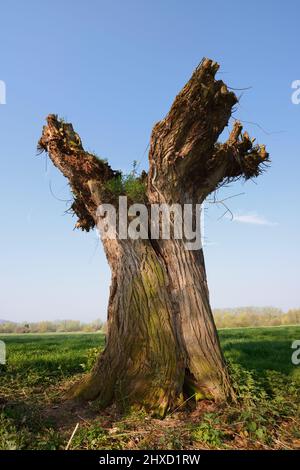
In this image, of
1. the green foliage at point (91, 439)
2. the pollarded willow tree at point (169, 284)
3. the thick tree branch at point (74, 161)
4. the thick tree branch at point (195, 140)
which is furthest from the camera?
the thick tree branch at point (74, 161)

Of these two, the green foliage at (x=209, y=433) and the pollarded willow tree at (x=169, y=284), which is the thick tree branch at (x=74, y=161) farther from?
the green foliage at (x=209, y=433)

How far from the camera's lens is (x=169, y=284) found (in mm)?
7031

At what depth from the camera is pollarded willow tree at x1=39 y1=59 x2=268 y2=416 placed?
637cm

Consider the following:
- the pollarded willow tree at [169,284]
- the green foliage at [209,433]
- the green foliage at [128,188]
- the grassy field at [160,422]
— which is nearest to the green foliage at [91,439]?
the grassy field at [160,422]

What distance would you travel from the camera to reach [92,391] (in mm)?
6656

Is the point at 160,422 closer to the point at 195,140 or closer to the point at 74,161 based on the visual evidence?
the point at 195,140

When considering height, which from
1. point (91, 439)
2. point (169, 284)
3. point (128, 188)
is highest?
point (128, 188)

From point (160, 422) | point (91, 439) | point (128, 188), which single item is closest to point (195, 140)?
point (128, 188)

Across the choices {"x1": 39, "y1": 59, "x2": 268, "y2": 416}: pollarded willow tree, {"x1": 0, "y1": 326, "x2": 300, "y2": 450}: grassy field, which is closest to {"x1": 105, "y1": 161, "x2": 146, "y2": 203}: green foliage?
{"x1": 39, "y1": 59, "x2": 268, "y2": 416}: pollarded willow tree

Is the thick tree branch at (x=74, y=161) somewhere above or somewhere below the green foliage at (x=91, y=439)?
above

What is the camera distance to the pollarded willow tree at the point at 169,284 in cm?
637
